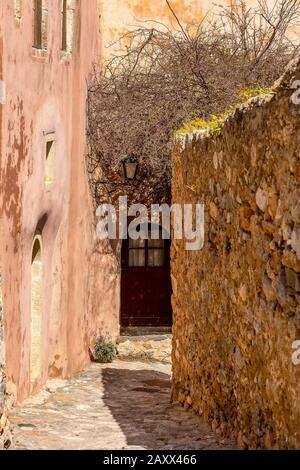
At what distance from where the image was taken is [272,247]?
6672 mm

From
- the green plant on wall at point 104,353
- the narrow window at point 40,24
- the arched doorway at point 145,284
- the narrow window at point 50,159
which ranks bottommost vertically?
the green plant on wall at point 104,353

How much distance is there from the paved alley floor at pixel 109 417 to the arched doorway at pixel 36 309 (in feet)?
1.21

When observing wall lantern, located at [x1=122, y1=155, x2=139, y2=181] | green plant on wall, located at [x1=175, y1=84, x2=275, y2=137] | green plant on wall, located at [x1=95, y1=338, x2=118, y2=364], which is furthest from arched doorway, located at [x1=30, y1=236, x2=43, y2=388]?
wall lantern, located at [x1=122, y1=155, x2=139, y2=181]

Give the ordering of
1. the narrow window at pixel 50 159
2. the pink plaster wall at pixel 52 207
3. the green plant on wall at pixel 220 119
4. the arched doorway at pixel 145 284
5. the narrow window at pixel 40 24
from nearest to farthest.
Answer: the green plant on wall at pixel 220 119 < the pink plaster wall at pixel 52 207 < the narrow window at pixel 40 24 < the narrow window at pixel 50 159 < the arched doorway at pixel 145 284

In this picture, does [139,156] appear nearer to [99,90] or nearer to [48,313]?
[99,90]

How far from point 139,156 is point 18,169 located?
528 cm

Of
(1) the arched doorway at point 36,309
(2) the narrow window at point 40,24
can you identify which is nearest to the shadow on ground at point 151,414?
(1) the arched doorway at point 36,309

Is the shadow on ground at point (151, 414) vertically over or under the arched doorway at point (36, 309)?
under

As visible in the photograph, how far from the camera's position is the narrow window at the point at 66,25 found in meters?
13.6

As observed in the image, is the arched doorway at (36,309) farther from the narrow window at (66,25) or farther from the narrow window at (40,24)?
the narrow window at (66,25)

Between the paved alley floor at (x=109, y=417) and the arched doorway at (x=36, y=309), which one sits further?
the arched doorway at (x=36, y=309)

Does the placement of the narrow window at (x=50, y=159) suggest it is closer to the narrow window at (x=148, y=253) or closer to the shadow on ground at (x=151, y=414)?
the shadow on ground at (x=151, y=414)

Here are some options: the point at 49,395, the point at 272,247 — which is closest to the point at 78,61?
the point at 49,395

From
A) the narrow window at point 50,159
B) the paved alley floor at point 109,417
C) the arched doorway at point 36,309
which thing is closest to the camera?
the paved alley floor at point 109,417
